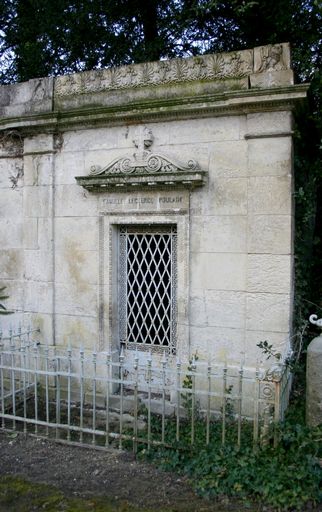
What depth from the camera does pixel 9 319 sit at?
6.88m

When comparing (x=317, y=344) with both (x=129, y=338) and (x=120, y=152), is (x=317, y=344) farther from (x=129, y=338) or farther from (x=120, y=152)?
(x=120, y=152)

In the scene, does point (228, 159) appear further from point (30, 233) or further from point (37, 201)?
point (30, 233)

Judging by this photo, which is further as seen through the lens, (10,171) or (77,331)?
(10,171)

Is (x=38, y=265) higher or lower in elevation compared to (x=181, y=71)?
lower

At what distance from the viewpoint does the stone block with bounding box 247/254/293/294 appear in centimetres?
528

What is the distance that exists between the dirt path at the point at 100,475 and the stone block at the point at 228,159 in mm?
3281

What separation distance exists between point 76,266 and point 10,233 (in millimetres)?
1253

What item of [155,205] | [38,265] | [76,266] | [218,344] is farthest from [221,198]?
[38,265]

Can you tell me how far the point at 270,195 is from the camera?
5.33 meters

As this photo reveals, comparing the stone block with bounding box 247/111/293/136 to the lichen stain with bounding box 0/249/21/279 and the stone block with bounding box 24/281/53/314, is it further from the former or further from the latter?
the lichen stain with bounding box 0/249/21/279

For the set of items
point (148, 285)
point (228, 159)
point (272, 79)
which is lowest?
point (148, 285)

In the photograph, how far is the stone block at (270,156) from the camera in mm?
5258

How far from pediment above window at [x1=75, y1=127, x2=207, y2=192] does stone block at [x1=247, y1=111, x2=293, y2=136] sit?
748 millimetres

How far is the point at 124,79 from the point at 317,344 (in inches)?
158
